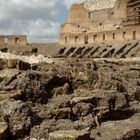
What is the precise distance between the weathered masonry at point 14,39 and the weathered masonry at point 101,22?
4.47 metres

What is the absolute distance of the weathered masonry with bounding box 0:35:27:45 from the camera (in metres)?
46.9

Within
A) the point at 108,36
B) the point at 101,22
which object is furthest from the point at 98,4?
the point at 108,36

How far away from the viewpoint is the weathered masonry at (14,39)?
46.9m

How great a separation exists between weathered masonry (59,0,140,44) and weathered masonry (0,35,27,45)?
14.7 ft

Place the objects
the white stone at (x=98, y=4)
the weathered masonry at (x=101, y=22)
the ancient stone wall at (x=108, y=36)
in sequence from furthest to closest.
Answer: the white stone at (x=98, y=4), the weathered masonry at (x=101, y=22), the ancient stone wall at (x=108, y=36)

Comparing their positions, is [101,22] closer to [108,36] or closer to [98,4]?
[98,4]

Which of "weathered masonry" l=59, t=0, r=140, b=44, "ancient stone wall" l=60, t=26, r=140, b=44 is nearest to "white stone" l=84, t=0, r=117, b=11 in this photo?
"weathered masonry" l=59, t=0, r=140, b=44

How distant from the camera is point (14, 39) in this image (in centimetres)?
4734

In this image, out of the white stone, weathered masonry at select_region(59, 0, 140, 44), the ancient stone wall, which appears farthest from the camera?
the white stone

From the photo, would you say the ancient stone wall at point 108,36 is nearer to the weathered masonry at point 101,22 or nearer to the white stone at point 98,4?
the weathered masonry at point 101,22

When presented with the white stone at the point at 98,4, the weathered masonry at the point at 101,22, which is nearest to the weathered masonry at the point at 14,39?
the weathered masonry at the point at 101,22

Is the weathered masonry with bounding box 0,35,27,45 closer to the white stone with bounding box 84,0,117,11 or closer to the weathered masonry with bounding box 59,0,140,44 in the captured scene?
the weathered masonry with bounding box 59,0,140,44

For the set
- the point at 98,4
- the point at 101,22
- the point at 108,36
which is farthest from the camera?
the point at 98,4

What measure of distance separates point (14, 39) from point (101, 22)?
1074 cm
